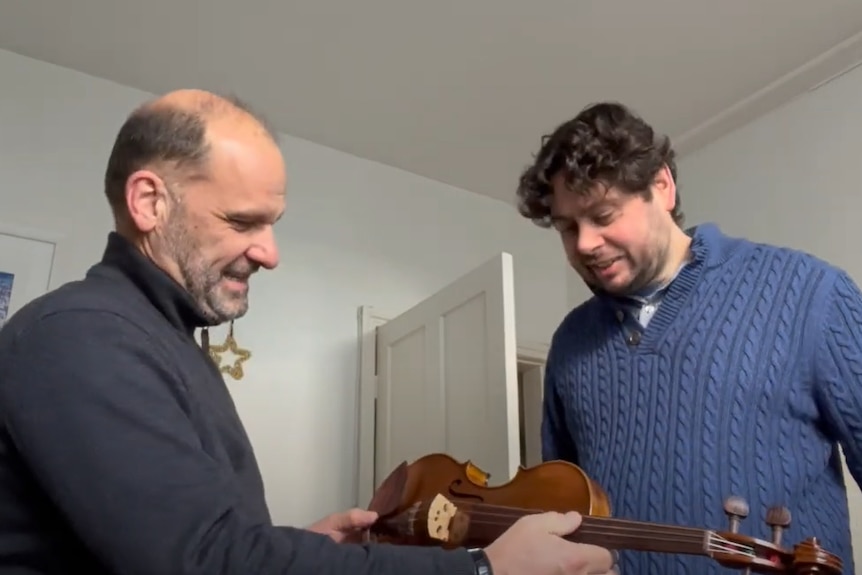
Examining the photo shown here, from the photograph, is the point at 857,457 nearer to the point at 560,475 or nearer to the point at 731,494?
the point at 731,494

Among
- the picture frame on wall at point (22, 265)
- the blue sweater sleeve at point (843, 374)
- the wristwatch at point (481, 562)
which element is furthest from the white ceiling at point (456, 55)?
the wristwatch at point (481, 562)

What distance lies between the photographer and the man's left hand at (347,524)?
Result: 135 cm

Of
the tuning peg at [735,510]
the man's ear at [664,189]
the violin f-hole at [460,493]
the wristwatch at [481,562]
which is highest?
the man's ear at [664,189]

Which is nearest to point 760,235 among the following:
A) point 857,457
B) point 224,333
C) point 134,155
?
point 857,457

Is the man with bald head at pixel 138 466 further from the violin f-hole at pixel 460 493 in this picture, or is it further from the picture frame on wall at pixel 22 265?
the picture frame on wall at pixel 22 265

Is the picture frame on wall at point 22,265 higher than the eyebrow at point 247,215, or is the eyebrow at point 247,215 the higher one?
the picture frame on wall at point 22,265

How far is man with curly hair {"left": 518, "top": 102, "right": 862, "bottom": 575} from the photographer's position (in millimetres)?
1268

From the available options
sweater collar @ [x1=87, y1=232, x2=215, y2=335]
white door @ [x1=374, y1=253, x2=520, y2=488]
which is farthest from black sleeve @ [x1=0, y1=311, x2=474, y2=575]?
white door @ [x1=374, y1=253, x2=520, y2=488]

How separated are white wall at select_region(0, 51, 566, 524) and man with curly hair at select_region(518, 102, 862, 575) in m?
1.21

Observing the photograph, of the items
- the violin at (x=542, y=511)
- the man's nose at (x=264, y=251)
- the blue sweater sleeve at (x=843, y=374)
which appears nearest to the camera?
the violin at (x=542, y=511)

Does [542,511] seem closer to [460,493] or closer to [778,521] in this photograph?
[460,493]

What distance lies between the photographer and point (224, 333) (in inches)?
102

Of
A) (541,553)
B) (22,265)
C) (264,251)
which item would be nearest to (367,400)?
(22,265)

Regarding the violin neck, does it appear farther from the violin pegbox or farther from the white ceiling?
the white ceiling
